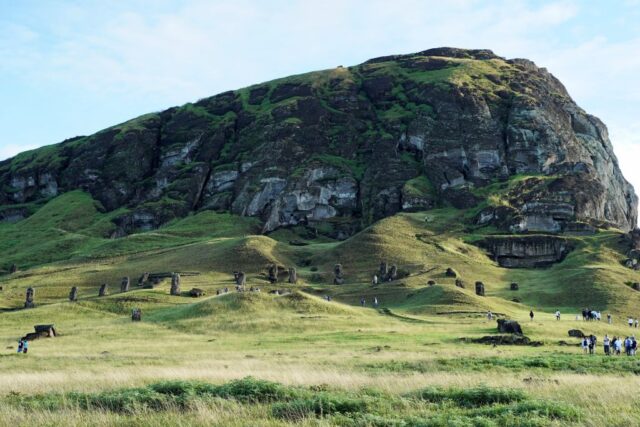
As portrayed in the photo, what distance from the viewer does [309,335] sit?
5931 cm

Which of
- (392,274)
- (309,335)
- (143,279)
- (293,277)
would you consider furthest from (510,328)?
(143,279)

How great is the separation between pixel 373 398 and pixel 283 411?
277cm

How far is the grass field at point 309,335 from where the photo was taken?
642 inches

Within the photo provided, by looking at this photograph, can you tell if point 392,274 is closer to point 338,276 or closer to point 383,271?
point 383,271

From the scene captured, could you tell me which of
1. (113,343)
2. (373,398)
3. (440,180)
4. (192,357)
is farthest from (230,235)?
(373,398)

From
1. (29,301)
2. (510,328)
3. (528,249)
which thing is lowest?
(510,328)

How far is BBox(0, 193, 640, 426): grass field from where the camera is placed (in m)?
16.3

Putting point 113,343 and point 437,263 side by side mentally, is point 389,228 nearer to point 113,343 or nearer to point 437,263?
point 437,263

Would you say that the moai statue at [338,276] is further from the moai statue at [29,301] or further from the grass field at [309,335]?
the moai statue at [29,301]

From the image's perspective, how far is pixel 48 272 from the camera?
129 meters

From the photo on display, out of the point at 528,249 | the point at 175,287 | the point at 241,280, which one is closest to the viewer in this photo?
the point at 175,287

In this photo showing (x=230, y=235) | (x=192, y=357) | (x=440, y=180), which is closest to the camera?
(x=192, y=357)

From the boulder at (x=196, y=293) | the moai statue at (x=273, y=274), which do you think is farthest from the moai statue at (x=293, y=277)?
the boulder at (x=196, y=293)

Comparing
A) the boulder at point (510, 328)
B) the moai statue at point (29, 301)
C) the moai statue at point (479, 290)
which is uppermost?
the moai statue at point (29, 301)
